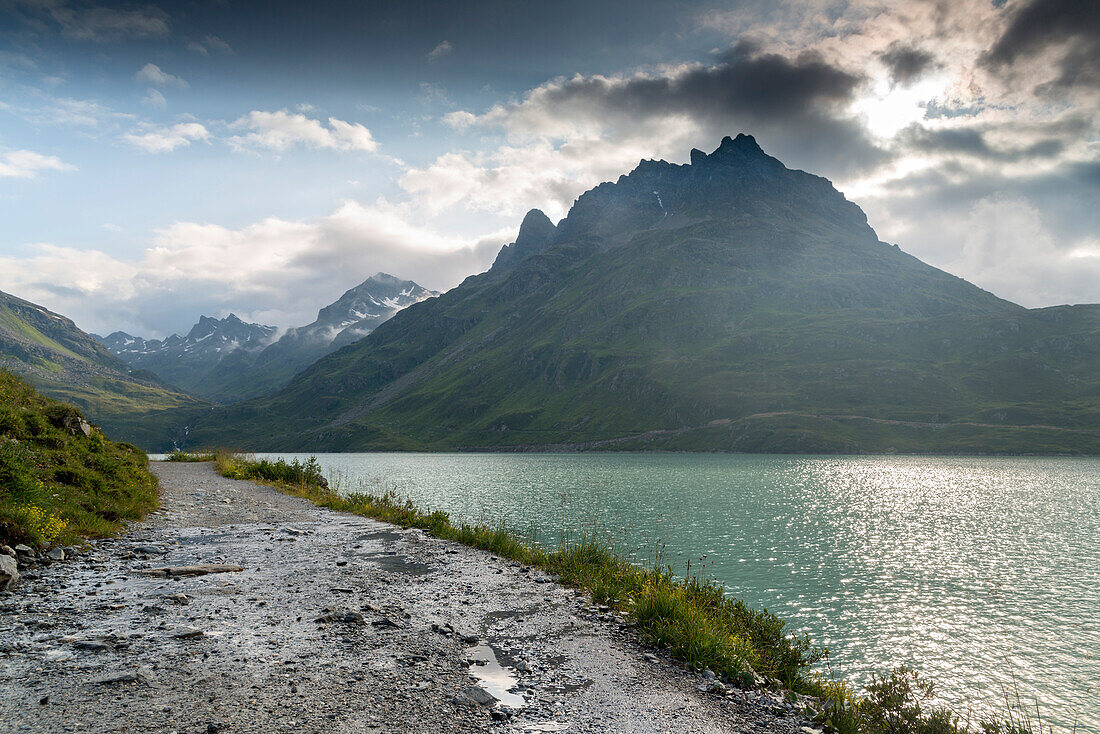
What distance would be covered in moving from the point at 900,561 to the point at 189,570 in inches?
1612

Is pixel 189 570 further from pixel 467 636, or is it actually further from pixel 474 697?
pixel 474 697

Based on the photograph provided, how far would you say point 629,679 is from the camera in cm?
977

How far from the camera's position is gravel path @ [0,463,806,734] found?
752 centimetres

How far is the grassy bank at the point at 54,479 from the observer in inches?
589

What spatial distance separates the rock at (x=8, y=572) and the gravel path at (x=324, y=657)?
9.1 inches

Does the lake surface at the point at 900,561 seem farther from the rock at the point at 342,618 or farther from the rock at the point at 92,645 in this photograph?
the rock at the point at 92,645

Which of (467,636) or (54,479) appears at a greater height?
(54,479)

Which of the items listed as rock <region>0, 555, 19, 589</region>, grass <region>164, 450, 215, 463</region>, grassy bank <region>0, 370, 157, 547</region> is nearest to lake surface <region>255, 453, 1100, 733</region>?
rock <region>0, 555, 19, 589</region>

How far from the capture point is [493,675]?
9.64 metres

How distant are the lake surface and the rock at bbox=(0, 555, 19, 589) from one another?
17623 mm

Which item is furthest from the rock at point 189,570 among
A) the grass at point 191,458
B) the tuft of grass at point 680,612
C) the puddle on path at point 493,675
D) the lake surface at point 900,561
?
the grass at point 191,458

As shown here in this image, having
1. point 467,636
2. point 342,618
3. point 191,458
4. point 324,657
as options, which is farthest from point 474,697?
point 191,458

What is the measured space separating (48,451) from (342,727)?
21.9m

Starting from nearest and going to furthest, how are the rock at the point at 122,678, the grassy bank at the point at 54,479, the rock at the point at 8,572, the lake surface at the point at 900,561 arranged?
the rock at the point at 122,678, the rock at the point at 8,572, the grassy bank at the point at 54,479, the lake surface at the point at 900,561
